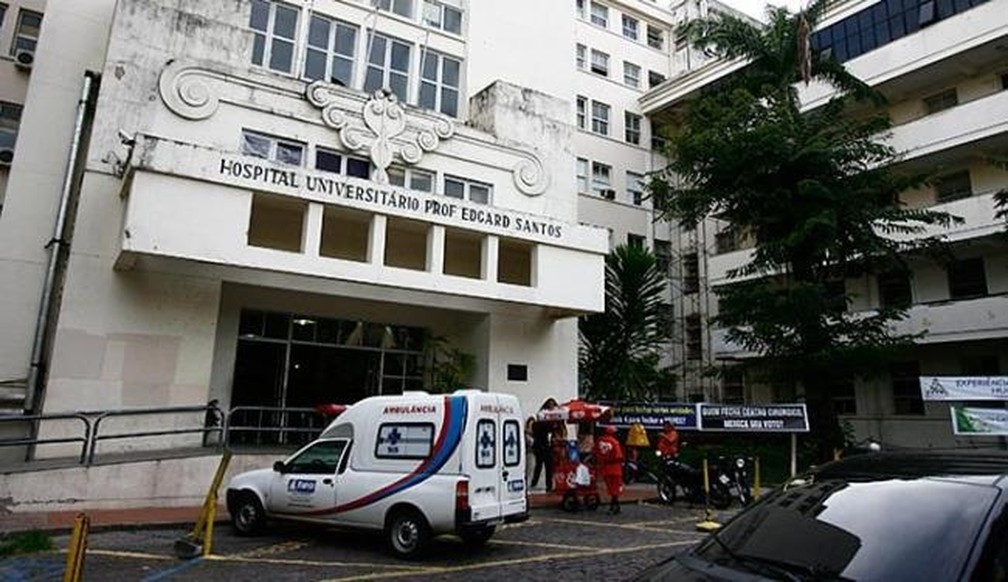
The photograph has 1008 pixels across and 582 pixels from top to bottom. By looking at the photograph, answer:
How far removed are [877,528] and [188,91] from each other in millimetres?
15893

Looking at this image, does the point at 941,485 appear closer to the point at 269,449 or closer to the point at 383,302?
the point at 269,449

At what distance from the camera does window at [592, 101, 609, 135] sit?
33.4m

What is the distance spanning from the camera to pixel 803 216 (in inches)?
766

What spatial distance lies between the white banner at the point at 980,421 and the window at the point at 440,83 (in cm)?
1521

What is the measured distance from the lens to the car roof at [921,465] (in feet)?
10.6

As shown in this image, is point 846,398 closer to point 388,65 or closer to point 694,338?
point 694,338

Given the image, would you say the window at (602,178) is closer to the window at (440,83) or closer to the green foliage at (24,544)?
the window at (440,83)

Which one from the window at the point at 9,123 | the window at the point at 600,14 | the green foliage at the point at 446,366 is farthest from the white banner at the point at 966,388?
the window at the point at 9,123

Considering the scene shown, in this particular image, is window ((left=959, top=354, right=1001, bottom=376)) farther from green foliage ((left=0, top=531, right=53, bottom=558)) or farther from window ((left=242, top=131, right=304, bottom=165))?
green foliage ((left=0, top=531, right=53, bottom=558))

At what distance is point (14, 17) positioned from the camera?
1923cm

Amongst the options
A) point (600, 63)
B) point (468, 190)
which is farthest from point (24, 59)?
point (600, 63)

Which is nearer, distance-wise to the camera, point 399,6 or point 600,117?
point 399,6

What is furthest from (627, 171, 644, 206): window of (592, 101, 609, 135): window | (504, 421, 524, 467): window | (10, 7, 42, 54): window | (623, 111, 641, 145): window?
(504, 421, 524, 467): window

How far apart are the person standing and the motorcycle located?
2593 millimetres
